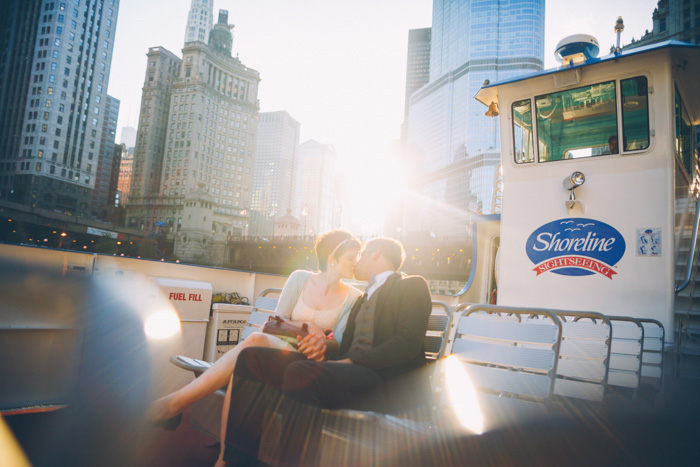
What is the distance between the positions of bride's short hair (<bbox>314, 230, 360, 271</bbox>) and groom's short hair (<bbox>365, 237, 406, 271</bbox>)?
29cm

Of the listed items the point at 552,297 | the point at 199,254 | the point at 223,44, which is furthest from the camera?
the point at 223,44

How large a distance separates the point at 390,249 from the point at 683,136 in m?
6.97

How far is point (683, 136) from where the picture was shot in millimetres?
7129

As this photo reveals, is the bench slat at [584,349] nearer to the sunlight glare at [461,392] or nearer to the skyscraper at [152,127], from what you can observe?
the sunlight glare at [461,392]

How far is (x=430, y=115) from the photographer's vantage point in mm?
149875

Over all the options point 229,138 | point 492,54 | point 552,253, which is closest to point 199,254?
point 229,138

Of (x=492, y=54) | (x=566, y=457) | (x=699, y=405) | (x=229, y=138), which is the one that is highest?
(x=492, y=54)

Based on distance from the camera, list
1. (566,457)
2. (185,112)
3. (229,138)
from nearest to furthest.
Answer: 1. (566,457)
2. (185,112)
3. (229,138)

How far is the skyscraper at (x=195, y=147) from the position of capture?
351ft

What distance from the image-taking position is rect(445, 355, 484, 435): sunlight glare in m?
2.87

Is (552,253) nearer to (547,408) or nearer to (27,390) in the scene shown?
(547,408)

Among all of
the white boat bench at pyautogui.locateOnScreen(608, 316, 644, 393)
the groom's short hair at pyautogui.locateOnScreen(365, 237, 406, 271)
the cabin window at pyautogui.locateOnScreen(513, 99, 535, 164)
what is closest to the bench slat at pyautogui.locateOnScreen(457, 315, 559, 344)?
the groom's short hair at pyautogui.locateOnScreen(365, 237, 406, 271)

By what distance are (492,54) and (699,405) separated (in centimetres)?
14810

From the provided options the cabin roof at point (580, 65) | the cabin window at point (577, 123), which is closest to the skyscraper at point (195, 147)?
the cabin roof at point (580, 65)
